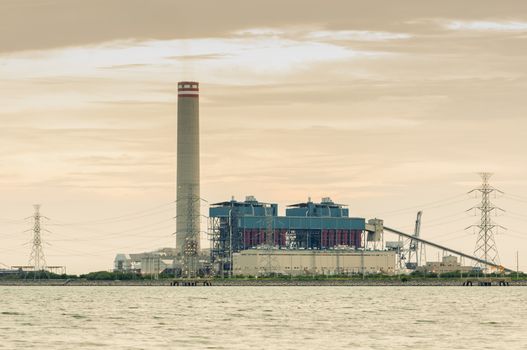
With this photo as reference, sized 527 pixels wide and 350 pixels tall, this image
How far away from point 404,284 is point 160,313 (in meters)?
110

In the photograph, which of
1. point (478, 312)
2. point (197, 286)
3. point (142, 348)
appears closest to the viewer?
point (142, 348)

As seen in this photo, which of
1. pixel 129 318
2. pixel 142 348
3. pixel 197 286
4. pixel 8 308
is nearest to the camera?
pixel 142 348

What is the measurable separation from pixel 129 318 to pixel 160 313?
8.01 m

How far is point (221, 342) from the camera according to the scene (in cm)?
6325

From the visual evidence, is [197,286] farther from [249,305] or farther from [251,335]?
[251,335]

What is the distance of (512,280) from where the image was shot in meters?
198

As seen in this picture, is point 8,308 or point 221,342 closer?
point 221,342

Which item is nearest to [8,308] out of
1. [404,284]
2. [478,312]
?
[478,312]

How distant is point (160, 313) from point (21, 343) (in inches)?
1156

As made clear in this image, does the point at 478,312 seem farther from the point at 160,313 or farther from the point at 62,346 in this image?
the point at 62,346

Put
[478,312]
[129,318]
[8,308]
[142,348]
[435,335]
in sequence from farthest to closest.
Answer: [8,308] < [478,312] < [129,318] < [435,335] < [142,348]

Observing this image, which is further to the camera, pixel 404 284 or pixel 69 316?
pixel 404 284

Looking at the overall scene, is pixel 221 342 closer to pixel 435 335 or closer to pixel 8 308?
pixel 435 335

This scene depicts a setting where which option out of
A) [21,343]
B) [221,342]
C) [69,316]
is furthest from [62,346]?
[69,316]
